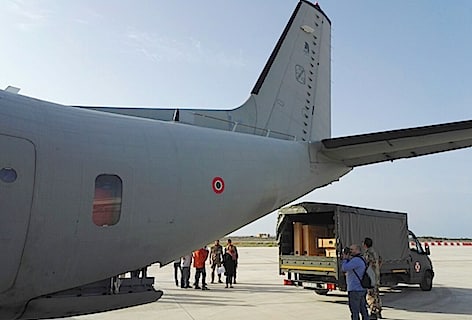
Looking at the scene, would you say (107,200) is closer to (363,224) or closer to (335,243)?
(335,243)

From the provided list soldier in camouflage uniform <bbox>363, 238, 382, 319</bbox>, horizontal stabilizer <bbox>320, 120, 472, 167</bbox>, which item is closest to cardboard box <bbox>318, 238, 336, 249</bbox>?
soldier in camouflage uniform <bbox>363, 238, 382, 319</bbox>

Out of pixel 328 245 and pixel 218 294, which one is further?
pixel 218 294

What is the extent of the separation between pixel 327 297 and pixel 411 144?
6.55m

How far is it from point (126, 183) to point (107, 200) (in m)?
0.32

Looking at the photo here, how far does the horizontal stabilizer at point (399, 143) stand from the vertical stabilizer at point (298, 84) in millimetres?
1362

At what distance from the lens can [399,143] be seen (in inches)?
300

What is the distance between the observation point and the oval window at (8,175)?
5.00 metres

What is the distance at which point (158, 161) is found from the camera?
20.4ft

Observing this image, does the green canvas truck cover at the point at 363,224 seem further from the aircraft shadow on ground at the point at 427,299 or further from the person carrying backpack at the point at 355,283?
the person carrying backpack at the point at 355,283

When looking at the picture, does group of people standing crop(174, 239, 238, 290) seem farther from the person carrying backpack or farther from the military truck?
the person carrying backpack

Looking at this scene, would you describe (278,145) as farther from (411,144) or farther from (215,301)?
(215,301)

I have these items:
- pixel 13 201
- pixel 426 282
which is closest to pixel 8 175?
pixel 13 201

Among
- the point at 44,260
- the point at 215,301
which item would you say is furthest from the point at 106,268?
the point at 215,301

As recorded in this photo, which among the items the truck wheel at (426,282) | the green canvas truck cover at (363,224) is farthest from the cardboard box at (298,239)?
the truck wheel at (426,282)
